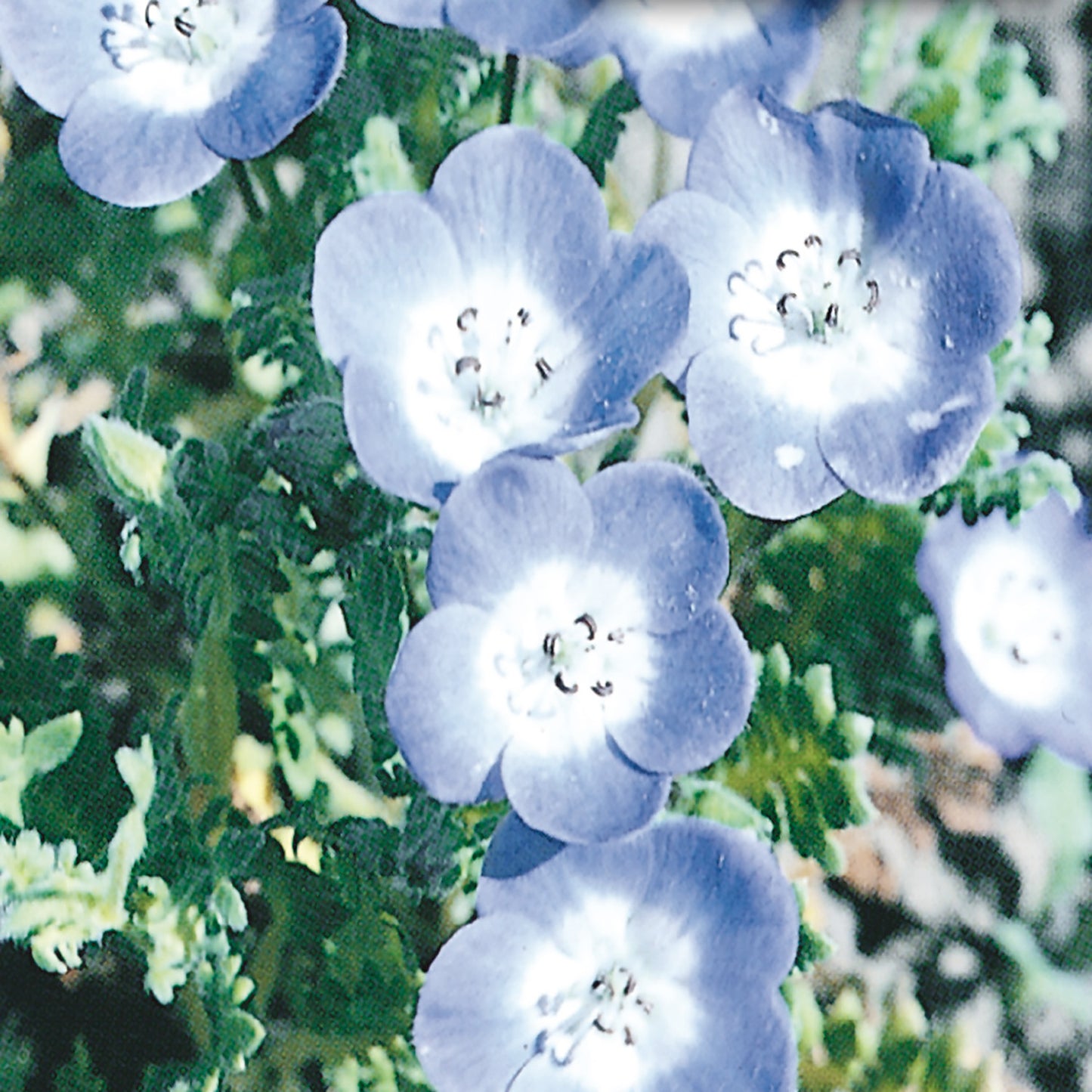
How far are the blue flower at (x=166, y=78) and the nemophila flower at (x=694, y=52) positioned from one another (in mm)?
222

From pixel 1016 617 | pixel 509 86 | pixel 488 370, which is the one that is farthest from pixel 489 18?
pixel 1016 617

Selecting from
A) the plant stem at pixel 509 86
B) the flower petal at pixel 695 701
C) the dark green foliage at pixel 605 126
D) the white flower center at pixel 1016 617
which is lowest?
the white flower center at pixel 1016 617

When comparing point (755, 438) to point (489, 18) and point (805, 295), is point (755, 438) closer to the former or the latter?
point (805, 295)

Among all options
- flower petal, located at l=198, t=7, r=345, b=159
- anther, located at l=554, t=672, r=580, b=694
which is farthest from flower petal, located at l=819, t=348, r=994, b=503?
flower petal, located at l=198, t=7, r=345, b=159

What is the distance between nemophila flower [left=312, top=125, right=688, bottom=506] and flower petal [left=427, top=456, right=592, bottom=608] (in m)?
0.04

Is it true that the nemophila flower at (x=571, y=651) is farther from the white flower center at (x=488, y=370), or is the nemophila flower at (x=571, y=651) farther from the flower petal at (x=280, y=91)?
the flower petal at (x=280, y=91)

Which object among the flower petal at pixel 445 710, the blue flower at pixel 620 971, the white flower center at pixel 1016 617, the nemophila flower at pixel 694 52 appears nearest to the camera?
the flower petal at pixel 445 710

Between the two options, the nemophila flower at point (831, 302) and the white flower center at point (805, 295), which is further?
the white flower center at point (805, 295)

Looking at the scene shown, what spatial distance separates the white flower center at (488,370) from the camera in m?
1.23

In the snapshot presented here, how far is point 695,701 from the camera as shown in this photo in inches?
45.1

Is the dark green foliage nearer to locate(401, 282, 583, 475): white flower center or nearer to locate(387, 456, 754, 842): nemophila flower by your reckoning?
locate(401, 282, 583, 475): white flower center

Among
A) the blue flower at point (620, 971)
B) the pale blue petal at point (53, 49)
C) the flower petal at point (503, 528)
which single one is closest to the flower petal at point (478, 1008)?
the blue flower at point (620, 971)

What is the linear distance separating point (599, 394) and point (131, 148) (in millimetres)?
429

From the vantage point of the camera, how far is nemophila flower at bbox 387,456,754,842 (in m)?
1.09
